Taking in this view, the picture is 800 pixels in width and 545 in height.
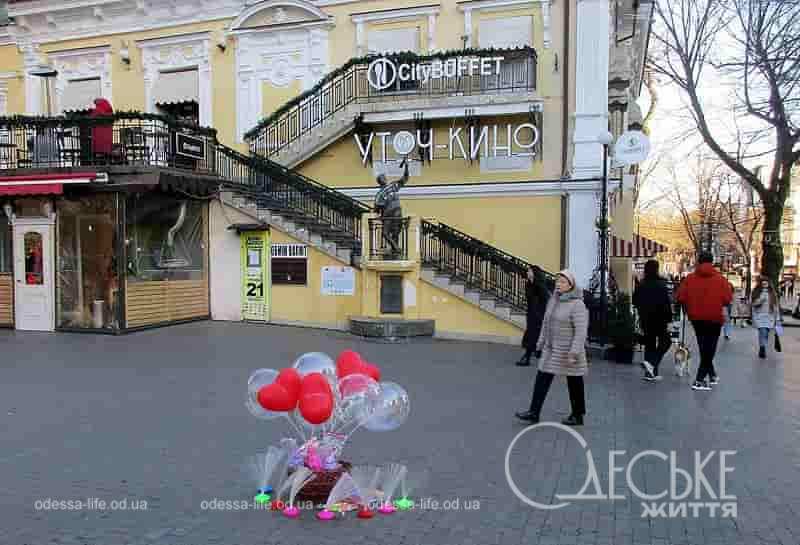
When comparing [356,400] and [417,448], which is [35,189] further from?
[356,400]

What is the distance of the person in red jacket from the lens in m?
8.99

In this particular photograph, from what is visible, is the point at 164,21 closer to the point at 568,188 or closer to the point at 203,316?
the point at 203,316

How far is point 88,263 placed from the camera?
1408cm

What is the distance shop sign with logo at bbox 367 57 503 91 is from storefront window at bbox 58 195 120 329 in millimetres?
6598

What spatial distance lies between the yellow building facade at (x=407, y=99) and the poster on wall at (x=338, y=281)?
0.18m

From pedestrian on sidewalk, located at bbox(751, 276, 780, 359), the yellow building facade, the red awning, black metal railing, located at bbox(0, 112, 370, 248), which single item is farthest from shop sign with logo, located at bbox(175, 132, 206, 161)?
pedestrian on sidewalk, located at bbox(751, 276, 780, 359)

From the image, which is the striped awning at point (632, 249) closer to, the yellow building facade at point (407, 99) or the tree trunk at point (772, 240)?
the yellow building facade at point (407, 99)

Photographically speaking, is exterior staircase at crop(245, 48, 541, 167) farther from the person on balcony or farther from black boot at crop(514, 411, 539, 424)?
black boot at crop(514, 411, 539, 424)

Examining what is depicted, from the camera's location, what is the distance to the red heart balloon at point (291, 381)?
449 cm

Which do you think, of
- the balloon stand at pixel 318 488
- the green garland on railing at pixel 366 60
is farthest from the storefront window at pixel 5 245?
the balloon stand at pixel 318 488

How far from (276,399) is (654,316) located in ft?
22.7

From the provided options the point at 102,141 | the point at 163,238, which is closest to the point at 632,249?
the point at 163,238

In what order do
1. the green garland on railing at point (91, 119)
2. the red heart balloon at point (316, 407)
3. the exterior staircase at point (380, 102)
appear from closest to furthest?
the red heart balloon at point (316, 407) → the green garland on railing at point (91, 119) → the exterior staircase at point (380, 102)

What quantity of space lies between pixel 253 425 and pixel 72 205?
9526 millimetres
